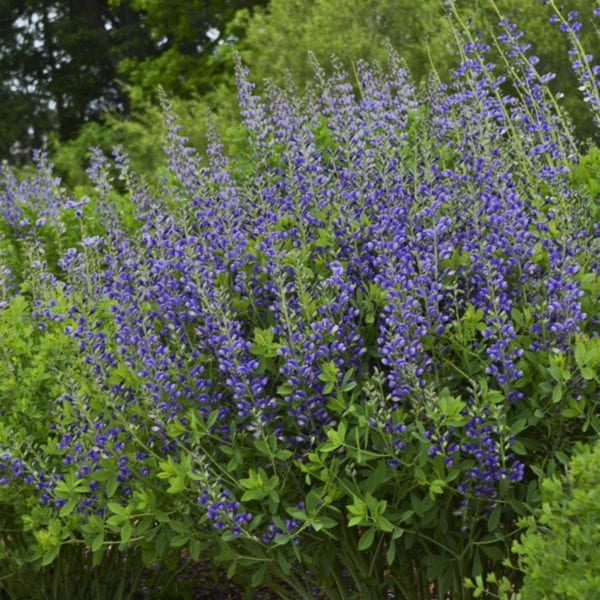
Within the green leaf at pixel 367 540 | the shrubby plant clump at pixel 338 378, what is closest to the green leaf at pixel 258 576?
the shrubby plant clump at pixel 338 378

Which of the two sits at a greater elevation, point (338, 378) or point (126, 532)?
point (338, 378)

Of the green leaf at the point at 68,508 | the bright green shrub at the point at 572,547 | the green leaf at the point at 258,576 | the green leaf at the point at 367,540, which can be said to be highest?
the green leaf at the point at 68,508

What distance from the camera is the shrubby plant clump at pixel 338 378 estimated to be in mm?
3461

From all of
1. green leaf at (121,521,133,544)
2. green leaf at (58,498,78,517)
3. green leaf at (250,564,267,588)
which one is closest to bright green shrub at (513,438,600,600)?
green leaf at (250,564,267,588)

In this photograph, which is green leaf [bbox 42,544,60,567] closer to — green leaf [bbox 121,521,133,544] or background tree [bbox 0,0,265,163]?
green leaf [bbox 121,521,133,544]

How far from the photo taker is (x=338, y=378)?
3.65 metres

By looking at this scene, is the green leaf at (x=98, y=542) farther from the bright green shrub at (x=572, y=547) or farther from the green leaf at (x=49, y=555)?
the bright green shrub at (x=572, y=547)

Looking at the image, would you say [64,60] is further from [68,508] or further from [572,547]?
[572,547]

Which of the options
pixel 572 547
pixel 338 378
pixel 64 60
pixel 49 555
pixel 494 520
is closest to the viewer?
pixel 572 547

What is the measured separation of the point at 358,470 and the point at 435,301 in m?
0.63

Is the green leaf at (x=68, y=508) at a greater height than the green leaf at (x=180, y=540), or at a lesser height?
greater

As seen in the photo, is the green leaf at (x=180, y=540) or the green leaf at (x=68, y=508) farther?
the green leaf at (x=68, y=508)

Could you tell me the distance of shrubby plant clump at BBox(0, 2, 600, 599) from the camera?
3461 millimetres

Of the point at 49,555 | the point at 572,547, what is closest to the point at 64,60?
the point at 49,555
